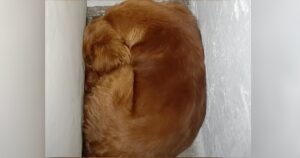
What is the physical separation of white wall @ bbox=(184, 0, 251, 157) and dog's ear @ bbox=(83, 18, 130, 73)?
0.32 metres

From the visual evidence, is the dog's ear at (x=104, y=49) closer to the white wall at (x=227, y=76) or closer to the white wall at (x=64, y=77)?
the white wall at (x=64, y=77)

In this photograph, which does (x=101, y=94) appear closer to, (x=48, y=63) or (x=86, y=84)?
(x=86, y=84)

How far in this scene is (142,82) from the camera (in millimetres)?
A: 1320

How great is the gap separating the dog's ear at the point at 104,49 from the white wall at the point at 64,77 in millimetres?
47

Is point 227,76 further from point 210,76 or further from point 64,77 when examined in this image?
point 64,77

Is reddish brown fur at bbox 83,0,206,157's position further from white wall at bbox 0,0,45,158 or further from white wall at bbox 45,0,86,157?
white wall at bbox 0,0,45,158

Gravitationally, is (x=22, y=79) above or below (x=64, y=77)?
above

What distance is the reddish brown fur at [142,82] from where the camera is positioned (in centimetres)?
130

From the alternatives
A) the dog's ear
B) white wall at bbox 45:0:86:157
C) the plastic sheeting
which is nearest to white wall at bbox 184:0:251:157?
the plastic sheeting

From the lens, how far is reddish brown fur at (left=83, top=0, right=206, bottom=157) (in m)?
1.30

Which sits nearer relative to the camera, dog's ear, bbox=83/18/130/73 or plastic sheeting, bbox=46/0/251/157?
plastic sheeting, bbox=46/0/251/157

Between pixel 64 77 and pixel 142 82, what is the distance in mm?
258

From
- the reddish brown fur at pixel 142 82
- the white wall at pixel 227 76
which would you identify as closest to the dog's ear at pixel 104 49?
the reddish brown fur at pixel 142 82

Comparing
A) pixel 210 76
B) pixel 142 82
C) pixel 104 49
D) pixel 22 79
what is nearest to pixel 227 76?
pixel 210 76
